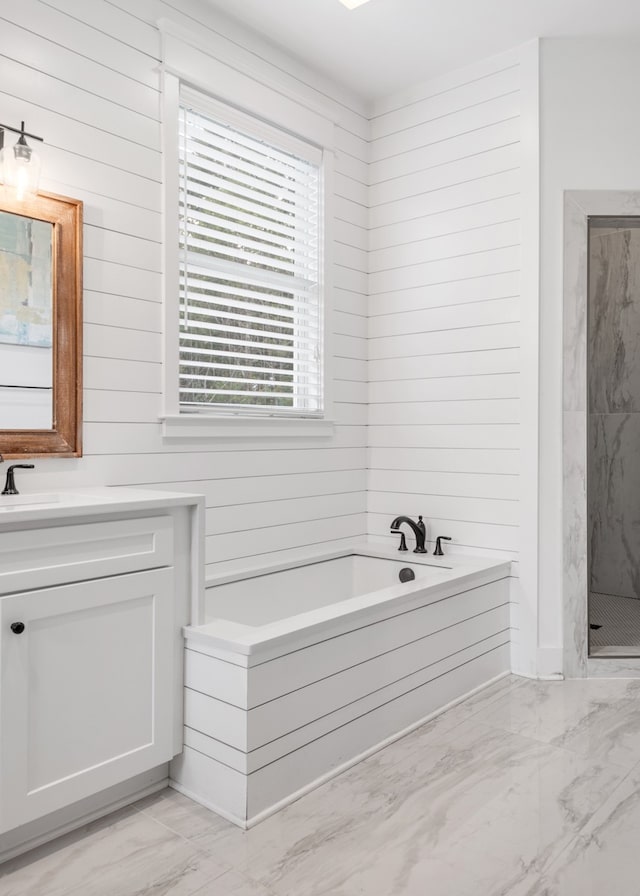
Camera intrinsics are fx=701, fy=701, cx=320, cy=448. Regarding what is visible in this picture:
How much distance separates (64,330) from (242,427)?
869 mm

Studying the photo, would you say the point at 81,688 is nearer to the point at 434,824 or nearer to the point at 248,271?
the point at 434,824

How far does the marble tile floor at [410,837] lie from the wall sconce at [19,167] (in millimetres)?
1816

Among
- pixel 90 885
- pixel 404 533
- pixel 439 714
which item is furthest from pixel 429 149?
pixel 90 885

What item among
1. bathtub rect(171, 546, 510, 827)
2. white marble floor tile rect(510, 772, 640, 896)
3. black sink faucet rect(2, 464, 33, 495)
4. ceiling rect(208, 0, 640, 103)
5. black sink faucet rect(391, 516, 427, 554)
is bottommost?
white marble floor tile rect(510, 772, 640, 896)

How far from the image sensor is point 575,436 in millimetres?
3010

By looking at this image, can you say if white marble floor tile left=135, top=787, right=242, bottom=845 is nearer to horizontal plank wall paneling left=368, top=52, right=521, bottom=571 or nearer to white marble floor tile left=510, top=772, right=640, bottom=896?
white marble floor tile left=510, top=772, right=640, bottom=896

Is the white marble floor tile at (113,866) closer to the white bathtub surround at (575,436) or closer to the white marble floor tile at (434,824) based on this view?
the white marble floor tile at (434,824)

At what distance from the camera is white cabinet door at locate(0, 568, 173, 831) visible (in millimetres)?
1666

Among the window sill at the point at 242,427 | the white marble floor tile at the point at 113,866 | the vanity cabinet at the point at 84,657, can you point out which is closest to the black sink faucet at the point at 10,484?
the vanity cabinet at the point at 84,657

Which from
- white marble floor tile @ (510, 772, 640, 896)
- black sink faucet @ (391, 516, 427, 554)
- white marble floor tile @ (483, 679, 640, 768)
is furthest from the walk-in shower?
white marble floor tile @ (510, 772, 640, 896)

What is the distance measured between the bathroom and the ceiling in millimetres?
24

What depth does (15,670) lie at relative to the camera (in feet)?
5.48

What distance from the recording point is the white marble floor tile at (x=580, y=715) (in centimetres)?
236

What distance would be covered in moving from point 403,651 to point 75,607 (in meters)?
1.19
